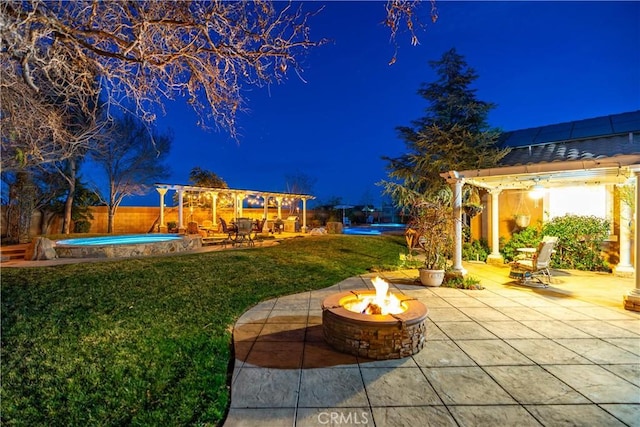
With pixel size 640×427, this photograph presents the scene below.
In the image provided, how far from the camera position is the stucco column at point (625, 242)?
7383 mm

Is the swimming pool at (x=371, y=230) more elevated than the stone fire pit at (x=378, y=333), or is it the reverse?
the swimming pool at (x=371, y=230)

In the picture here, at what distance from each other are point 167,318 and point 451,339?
3903 millimetres

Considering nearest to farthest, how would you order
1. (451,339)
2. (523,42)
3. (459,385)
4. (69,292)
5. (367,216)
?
(459,385) < (451,339) < (69,292) < (523,42) < (367,216)

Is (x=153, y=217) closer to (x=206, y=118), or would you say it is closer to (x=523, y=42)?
(x=206, y=118)

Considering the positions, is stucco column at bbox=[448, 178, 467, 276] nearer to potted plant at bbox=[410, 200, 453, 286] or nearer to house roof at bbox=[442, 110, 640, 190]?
potted plant at bbox=[410, 200, 453, 286]

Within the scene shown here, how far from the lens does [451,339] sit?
3754mm

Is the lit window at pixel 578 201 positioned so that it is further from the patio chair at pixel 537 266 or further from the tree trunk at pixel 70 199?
the tree trunk at pixel 70 199

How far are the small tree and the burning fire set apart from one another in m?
15.1

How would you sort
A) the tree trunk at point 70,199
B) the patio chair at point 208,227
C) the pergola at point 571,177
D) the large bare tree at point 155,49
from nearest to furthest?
the large bare tree at point 155,49, the pergola at point 571,177, the tree trunk at point 70,199, the patio chair at point 208,227

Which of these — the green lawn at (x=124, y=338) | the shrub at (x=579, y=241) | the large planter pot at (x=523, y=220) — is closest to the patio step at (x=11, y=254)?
the green lawn at (x=124, y=338)

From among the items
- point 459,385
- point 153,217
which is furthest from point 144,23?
point 153,217

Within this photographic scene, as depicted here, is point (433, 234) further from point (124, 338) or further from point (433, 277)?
point (124, 338)

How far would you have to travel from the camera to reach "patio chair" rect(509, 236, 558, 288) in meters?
6.50

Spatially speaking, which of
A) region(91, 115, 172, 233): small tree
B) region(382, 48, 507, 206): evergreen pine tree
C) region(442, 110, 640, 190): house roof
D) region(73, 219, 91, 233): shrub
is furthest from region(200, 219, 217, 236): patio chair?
region(442, 110, 640, 190): house roof
